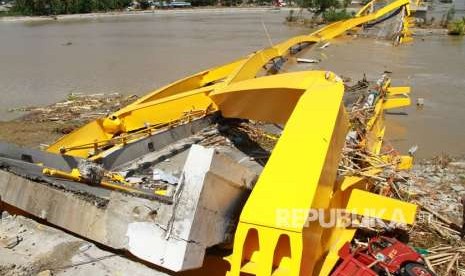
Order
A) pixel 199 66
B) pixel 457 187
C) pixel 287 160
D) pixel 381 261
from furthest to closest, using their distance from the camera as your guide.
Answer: pixel 199 66 → pixel 457 187 → pixel 381 261 → pixel 287 160

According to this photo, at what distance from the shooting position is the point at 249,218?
91.2 inches

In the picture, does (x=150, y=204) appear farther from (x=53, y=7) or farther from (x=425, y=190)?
(x=53, y=7)

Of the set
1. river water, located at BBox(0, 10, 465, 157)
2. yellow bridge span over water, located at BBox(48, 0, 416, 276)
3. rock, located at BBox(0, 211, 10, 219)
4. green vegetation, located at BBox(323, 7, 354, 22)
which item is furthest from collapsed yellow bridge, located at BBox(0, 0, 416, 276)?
green vegetation, located at BBox(323, 7, 354, 22)

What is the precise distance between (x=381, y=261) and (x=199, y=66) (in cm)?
1258

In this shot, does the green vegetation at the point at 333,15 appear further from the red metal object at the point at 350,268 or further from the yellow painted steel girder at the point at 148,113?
the red metal object at the point at 350,268

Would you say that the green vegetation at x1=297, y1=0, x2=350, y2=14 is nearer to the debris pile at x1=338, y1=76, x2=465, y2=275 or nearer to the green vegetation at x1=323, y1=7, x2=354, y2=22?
the green vegetation at x1=323, y1=7, x2=354, y2=22

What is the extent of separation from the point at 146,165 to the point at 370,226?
2544 millimetres

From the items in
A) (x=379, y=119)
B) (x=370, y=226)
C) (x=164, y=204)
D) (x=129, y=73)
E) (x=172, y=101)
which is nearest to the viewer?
(x=164, y=204)

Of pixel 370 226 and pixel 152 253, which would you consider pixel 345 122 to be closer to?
pixel 370 226

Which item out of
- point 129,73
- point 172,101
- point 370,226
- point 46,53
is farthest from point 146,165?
point 46,53

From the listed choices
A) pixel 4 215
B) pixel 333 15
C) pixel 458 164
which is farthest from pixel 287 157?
pixel 333 15

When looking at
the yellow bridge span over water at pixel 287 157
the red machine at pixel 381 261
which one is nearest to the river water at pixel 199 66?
the yellow bridge span over water at pixel 287 157

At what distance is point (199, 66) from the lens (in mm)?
15281

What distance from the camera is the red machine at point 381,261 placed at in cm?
305
